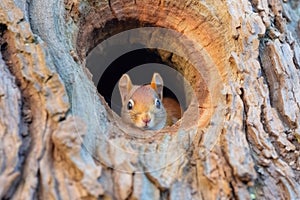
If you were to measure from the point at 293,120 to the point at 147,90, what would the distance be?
1.33 meters

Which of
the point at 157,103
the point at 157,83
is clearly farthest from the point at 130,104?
the point at 157,83

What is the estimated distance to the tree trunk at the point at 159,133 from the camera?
75.0 inches

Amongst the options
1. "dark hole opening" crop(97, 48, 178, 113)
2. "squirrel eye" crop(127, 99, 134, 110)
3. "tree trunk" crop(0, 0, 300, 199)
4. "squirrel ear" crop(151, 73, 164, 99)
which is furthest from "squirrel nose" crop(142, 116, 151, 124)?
"dark hole opening" crop(97, 48, 178, 113)

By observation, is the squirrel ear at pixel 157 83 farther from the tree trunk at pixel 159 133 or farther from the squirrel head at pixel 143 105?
the tree trunk at pixel 159 133

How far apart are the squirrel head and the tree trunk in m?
0.38

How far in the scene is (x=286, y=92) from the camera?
2.57m

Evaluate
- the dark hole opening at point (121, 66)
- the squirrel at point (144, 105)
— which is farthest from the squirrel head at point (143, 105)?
the dark hole opening at point (121, 66)

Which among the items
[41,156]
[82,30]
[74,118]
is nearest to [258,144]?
[74,118]

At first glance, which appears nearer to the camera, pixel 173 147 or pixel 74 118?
pixel 74 118

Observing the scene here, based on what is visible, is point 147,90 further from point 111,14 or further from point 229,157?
point 229,157

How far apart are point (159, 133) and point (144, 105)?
0.70 metres

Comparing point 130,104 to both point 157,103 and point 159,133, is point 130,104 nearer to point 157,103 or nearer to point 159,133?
point 157,103

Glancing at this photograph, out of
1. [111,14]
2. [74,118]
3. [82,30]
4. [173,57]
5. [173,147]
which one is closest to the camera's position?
[74,118]

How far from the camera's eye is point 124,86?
355cm
